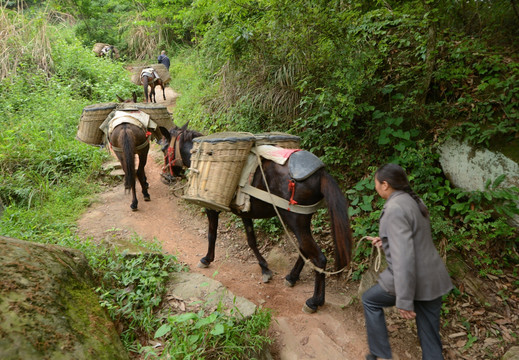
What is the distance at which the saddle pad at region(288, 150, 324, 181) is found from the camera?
295 cm

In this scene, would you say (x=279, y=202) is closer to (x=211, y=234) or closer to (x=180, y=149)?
(x=211, y=234)

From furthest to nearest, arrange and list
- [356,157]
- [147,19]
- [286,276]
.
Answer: [147,19]
[356,157]
[286,276]

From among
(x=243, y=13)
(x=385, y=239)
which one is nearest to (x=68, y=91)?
(x=243, y=13)

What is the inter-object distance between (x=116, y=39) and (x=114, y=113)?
16663 millimetres

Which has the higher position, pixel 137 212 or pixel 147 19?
pixel 147 19

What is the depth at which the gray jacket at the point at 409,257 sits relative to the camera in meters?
1.97

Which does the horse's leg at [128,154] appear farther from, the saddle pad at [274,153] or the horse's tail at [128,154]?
the saddle pad at [274,153]

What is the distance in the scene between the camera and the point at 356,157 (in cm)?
461

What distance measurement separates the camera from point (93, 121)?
5.98 meters

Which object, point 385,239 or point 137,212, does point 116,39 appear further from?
point 385,239

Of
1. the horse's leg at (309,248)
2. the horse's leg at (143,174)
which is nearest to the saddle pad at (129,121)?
the horse's leg at (143,174)

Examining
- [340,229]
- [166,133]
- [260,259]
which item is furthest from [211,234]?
[340,229]

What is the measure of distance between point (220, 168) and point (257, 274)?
1822 mm

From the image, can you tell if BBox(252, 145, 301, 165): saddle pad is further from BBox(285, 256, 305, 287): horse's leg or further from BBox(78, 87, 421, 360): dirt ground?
BBox(78, 87, 421, 360): dirt ground
